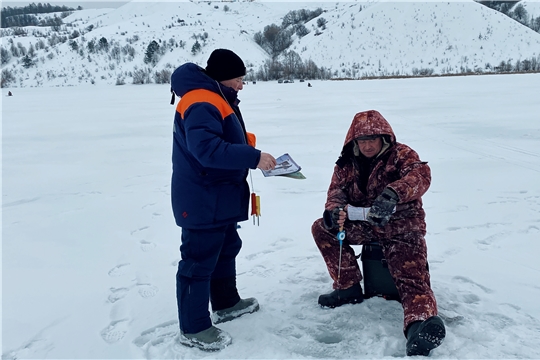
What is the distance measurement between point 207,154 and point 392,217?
3.62 ft

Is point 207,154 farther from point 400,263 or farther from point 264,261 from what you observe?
point 264,261

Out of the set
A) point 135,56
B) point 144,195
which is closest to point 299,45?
point 135,56

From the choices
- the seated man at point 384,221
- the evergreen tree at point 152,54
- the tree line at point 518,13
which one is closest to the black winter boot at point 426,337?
the seated man at point 384,221

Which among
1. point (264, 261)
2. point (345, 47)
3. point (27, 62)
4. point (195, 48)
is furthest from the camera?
point (195, 48)

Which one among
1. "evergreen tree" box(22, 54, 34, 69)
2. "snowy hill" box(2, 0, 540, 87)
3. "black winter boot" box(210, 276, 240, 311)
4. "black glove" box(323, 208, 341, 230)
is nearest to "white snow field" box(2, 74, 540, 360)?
"black winter boot" box(210, 276, 240, 311)

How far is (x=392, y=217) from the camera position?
241cm

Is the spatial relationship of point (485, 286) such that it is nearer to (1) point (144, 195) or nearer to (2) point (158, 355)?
(2) point (158, 355)

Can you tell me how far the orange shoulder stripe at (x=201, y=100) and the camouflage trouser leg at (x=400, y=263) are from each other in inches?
38.1

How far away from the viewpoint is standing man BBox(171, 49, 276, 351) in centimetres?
202

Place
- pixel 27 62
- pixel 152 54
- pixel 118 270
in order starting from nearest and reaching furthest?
pixel 118 270
pixel 27 62
pixel 152 54

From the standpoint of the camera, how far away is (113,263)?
3344 millimetres

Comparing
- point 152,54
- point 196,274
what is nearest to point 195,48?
point 152,54

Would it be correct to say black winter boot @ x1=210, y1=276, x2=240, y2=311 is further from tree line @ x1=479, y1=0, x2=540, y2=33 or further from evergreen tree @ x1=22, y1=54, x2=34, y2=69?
tree line @ x1=479, y1=0, x2=540, y2=33

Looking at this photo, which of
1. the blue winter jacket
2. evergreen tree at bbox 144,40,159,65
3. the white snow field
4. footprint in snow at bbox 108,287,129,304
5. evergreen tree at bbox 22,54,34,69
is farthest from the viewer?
evergreen tree at bbox 144,40,159,65
